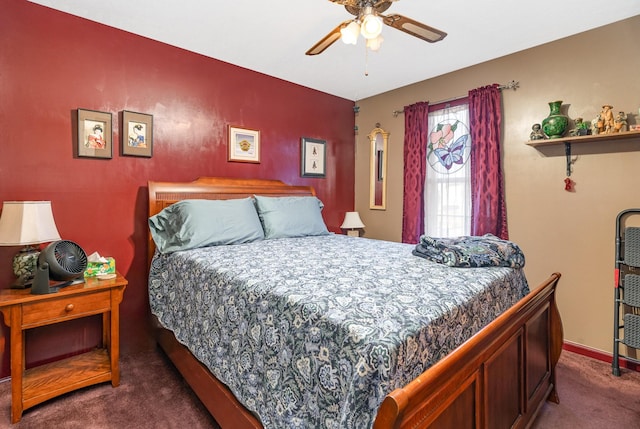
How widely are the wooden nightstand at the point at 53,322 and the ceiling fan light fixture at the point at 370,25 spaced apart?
2.14 metres

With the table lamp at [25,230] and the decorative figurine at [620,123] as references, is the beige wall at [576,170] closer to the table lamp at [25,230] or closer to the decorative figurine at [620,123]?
the decorative figurine at [620,123]

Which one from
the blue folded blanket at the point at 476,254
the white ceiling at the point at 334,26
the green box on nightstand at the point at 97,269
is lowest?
the green box on nightstand at the point at 97,269

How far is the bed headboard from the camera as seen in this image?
104 inches

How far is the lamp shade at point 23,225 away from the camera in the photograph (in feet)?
6.00

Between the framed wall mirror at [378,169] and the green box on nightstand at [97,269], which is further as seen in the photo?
the framed wall mirror at [378,169]

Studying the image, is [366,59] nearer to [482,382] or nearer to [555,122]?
[555,122]

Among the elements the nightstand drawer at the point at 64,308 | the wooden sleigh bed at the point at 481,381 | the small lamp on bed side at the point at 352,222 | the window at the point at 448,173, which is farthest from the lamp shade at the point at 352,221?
the nightstand drawer at the point at 64,308

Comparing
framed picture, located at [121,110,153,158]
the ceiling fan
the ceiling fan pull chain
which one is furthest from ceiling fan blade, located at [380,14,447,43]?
framed picture, located at [121,110,153,158]

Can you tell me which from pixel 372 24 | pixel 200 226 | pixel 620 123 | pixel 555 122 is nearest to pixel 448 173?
pixel 555 122

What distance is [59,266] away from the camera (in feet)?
6.27

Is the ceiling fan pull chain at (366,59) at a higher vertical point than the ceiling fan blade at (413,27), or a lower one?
higher

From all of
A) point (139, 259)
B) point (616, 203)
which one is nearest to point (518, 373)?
point (616, 203)

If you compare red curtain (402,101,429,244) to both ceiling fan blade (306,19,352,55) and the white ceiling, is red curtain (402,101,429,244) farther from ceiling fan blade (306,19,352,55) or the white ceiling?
ceiling fan blade (306,19,352,55)

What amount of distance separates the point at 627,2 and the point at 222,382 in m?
3.44
